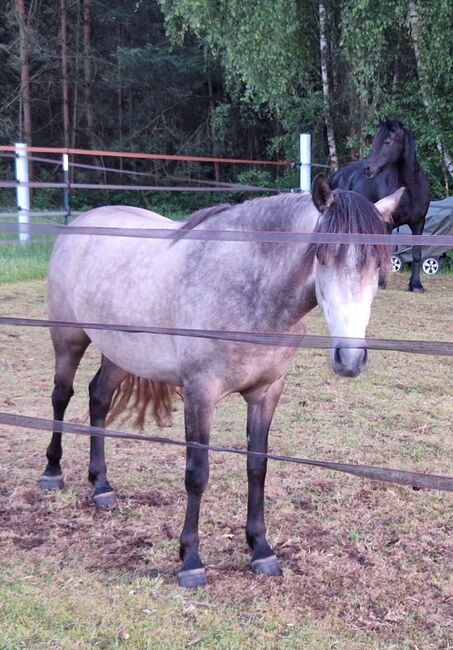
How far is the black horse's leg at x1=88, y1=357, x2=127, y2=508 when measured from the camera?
3.85 metres

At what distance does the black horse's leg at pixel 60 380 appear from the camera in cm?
394

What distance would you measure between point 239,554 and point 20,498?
131cm

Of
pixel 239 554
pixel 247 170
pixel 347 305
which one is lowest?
pixel 239 554

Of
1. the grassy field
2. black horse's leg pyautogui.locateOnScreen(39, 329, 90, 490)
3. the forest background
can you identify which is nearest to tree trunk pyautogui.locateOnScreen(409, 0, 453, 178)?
the forest background

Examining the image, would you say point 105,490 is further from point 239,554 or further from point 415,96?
point 415,96

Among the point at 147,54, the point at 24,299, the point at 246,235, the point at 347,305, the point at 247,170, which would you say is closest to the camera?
the point at 347,305

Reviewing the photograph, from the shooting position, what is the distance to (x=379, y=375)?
20.0 feet

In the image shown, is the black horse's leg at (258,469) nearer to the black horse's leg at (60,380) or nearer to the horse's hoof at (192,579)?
the horse's hoof at (192,579)

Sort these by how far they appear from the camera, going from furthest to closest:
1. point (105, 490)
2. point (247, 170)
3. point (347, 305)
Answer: point (247, 170) → point (105, 490) → point (347, 305)

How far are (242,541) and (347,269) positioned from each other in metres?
1.56

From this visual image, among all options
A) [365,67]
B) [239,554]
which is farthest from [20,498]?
[365,67]

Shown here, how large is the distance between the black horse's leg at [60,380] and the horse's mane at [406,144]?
6.78 meters

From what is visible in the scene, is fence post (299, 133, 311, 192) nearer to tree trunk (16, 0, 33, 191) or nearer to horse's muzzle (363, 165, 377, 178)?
horse's muzzle (363, 165, 377, 178)

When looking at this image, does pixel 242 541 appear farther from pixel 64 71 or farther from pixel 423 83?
pixel 64 71
